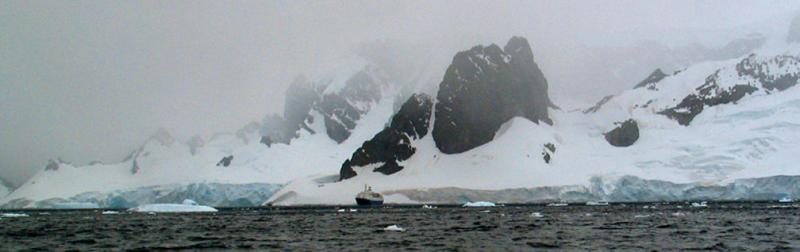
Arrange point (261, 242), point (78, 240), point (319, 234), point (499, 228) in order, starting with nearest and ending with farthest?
point (261, 242), point (78, 240), point (319, 234), point (499, 228)

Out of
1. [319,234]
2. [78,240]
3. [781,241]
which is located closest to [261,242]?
[319,234]

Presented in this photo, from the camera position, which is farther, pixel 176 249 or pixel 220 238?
pixel 220 238

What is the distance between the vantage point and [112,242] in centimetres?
5741

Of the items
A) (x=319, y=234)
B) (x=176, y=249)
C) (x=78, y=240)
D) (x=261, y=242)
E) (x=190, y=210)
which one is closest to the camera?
(x=176, y=249)

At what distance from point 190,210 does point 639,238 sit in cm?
11581

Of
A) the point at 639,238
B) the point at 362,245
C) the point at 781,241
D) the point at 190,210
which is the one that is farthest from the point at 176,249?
the point at 190,210

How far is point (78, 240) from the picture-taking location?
198ft

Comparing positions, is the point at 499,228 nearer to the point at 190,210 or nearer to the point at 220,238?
the point at 220,238

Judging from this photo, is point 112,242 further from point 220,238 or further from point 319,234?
point 319,234

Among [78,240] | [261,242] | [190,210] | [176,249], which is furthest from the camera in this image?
[190,210]

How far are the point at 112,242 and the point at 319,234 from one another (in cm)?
1728

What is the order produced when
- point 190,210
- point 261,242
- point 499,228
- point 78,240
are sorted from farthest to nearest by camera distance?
point 190,210
point 499,228
point 78,240
point 261,242

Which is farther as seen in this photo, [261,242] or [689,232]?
[689,232]

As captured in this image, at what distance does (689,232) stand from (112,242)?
45.6m
